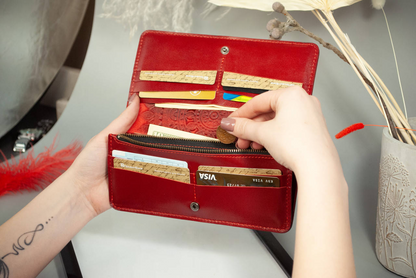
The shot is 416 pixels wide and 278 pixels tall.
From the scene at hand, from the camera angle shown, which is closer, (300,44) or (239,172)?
(239,172)

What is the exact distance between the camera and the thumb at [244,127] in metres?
0.74

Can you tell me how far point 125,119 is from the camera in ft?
3.69

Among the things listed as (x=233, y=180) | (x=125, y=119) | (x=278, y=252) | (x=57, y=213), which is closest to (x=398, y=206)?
(x=278, y=252)

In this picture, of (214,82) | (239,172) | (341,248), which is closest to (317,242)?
(341,248)

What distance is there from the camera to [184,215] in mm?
1052

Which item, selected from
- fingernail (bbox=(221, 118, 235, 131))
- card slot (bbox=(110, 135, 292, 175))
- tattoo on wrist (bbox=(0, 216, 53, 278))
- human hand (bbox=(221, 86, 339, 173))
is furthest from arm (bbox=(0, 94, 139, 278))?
human hand (bbox=(221, 86, 339, 173))

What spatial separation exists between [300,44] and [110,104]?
127 centimetres

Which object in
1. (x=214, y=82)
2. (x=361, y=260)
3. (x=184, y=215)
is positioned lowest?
(x=361, y=260)

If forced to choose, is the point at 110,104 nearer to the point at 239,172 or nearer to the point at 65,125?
the point at 65,125

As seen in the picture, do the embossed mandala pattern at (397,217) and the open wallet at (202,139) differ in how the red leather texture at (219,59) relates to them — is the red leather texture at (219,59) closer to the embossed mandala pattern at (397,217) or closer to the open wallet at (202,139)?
the open wallet at (202,139)

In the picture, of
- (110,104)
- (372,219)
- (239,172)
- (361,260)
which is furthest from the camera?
(110,104)

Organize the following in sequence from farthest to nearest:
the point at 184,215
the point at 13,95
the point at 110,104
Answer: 1. the point at 13,95
2. the point at 110,104
3. the point at 184,215

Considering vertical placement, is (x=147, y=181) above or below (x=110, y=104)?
below

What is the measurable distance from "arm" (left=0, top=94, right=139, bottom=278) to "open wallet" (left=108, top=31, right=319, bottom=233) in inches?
2.4
